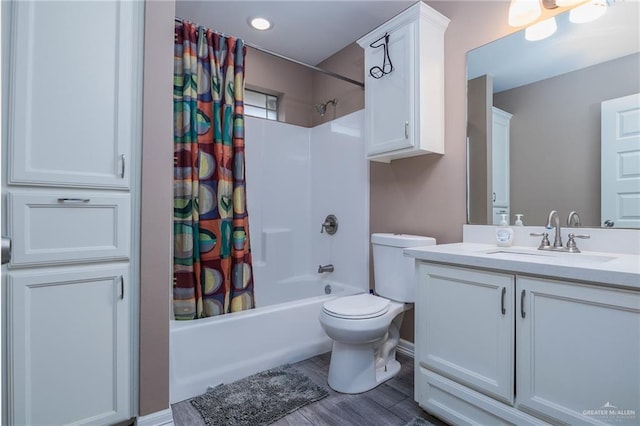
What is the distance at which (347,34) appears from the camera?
284 centimetres

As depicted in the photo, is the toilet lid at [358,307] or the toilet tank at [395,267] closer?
the toilet lid at [358,307]

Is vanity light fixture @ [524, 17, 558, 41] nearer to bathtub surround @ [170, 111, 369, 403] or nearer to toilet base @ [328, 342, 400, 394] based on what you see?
bathtub surround @ [170, 111, 369, 403]

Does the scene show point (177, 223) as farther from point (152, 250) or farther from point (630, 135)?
point (630, 135)

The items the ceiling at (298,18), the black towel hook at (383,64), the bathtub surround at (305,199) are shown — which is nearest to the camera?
the black towel hook at (383,64)

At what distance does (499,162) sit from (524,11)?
78 cm

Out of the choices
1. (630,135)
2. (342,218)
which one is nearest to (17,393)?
(342,218)

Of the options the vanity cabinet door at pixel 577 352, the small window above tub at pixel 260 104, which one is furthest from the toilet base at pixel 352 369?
the small window above tub at pixel 260 104

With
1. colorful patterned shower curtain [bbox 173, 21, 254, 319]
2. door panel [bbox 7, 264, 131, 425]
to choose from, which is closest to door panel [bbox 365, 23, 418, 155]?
colorful patterned shower curtain [bbox 173, 21, 254, 319]

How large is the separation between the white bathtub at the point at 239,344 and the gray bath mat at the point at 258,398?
7 cm

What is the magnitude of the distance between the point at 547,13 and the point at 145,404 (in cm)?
269

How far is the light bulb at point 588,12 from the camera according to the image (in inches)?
65.2

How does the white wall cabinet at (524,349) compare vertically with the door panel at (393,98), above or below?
below

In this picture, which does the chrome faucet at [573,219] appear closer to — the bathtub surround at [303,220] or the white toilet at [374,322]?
the white toilet at [374,322]

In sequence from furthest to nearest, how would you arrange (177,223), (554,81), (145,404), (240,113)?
(240,113) < (177,223) < (554,81) < (145,404)
